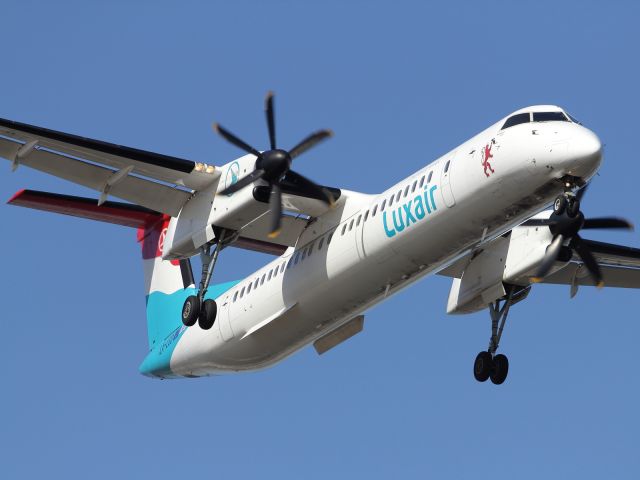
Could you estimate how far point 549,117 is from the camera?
731 inches

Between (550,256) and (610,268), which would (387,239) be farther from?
(610,268)

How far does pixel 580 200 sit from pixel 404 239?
285 cm

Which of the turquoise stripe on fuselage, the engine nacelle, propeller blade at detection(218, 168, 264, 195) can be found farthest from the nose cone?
the turquoise stripe on fuselage

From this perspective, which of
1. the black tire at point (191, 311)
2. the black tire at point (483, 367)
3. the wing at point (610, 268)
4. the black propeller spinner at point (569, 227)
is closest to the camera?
the black propeller spinner at point (569, 227)

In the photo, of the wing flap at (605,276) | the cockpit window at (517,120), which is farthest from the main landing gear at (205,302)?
the wing flap at (605,276)

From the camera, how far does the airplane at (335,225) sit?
18.6m

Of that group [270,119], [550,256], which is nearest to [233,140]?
[270,119]

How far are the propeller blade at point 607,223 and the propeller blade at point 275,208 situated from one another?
17.0 ft

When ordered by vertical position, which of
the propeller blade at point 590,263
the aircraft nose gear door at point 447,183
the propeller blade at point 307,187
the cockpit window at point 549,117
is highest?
the propeller blade at point 307,187

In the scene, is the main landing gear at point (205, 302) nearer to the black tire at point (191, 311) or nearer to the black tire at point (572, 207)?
the black tire at point (191, 311)

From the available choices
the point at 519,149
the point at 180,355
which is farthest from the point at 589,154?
the point at 180,355

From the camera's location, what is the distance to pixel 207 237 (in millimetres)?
21719

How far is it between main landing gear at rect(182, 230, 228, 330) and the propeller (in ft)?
3.98

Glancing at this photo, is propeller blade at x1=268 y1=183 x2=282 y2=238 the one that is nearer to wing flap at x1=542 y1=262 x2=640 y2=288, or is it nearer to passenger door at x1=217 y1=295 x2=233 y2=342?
passenger door at x1=217 y1=295 x2=233 y2=342
